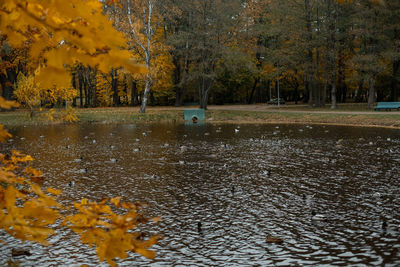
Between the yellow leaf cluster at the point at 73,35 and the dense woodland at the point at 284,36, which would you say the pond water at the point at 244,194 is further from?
the dense woodland at the point at 284,36

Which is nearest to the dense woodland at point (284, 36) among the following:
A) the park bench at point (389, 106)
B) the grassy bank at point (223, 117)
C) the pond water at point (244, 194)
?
the grassy bank at point (223, 117)

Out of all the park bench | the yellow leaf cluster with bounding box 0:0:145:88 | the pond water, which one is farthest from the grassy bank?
the yellow leaf cluster with bounding box 0:0:145:88

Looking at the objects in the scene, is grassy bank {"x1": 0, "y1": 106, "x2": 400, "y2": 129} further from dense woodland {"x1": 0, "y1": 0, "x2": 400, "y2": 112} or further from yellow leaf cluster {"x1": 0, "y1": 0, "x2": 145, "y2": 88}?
yellow leaf cluster {"x1": 0, "y1": 0, "x2": 145, "y2": 88}

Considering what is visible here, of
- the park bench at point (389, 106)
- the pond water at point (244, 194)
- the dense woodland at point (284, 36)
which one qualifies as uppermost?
the dense woodland at point (284, 36)

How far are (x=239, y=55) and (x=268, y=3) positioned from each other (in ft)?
65.8

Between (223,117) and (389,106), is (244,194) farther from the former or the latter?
(389,106)

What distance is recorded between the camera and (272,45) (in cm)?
5469

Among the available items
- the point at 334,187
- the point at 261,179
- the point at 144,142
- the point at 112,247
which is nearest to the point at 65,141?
the point at 144,142

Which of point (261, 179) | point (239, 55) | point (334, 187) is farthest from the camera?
point (239, 55)

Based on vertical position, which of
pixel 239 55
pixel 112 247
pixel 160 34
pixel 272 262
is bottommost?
pixel 272 262

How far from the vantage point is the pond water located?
745 cm

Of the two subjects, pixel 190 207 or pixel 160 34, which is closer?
pixel 190 207

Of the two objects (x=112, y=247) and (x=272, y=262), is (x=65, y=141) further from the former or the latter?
(x=112, y=247)

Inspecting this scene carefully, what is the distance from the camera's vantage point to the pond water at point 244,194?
7.45 m
